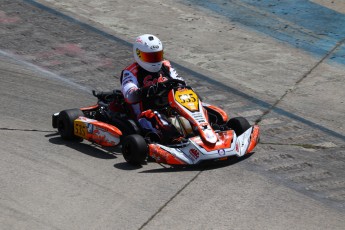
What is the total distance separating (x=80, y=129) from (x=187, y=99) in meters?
1.34

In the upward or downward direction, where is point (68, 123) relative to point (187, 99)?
downward

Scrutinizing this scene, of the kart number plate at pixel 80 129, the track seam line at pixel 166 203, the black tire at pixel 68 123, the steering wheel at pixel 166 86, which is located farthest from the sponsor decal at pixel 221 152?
the black tire at pixel 68 123

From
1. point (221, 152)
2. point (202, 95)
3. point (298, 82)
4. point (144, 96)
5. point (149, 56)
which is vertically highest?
point (149, 56)

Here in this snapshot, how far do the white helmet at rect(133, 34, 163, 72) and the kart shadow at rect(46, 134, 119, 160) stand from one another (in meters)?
1.10

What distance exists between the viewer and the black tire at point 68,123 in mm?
10664

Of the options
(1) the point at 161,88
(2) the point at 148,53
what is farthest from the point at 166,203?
(2) the point at 148,53

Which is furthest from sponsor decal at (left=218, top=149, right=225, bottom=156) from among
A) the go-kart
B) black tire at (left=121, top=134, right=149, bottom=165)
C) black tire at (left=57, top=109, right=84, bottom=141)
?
black tire at (left=57, top=109, right=84, bottom=141)

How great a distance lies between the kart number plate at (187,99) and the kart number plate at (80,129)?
1166 mm

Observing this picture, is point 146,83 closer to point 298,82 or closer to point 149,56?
point 149,56

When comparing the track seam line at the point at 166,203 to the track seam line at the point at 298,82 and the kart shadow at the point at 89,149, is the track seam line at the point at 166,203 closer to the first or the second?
the kart shadow at the point at 89,149

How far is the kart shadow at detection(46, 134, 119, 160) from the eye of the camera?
1040cm

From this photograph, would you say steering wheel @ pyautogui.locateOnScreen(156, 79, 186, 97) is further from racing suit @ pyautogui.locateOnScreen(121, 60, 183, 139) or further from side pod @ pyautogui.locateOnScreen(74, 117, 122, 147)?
side pod @ pyautogui.locateOnScreen(74, 117, 122, 147)

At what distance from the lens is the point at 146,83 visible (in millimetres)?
10898

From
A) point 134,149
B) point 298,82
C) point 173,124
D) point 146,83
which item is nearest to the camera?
point 134,149
